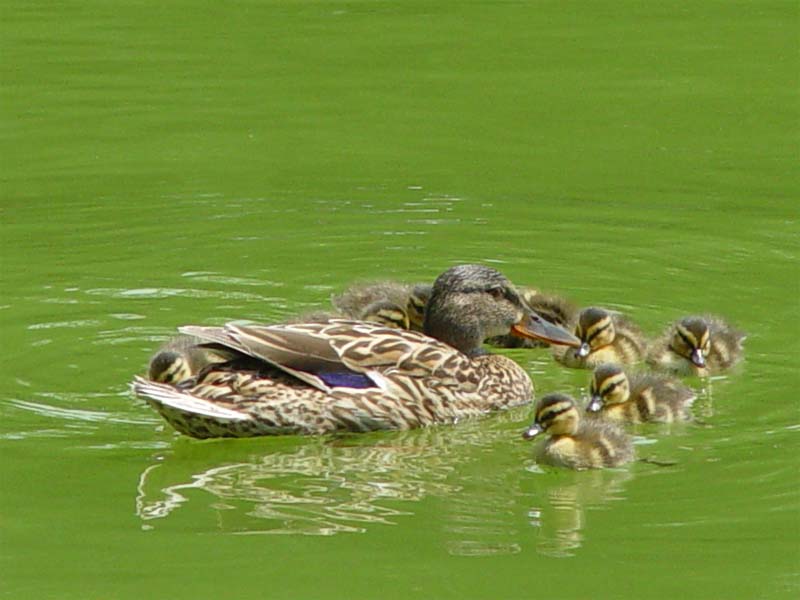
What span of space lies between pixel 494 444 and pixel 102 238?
3.10m

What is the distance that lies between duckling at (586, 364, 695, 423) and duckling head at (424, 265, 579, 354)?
2.32 ft

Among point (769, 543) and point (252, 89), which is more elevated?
point (252, 89)

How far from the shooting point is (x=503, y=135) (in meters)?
12.0

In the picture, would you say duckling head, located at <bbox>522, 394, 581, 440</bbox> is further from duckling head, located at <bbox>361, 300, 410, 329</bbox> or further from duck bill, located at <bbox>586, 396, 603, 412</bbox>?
duckling head, located at <bbox>361, 300, 410, 329</bbox>

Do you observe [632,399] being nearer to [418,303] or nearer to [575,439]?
[575,439]

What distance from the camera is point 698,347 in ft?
27.3

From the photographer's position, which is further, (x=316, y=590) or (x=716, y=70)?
(x=716, y=70)

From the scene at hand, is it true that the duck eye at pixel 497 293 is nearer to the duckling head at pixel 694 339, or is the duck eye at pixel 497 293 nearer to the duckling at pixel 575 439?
A: the duckling head at pixel 694 339

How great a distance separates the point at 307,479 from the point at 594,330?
1.81 metres

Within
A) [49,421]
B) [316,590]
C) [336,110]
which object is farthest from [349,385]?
[336,110]

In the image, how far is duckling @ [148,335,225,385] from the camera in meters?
7.82

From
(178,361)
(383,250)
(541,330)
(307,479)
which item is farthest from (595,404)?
(383,250)

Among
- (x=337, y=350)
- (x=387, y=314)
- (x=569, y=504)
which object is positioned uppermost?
(x=337, y=350)

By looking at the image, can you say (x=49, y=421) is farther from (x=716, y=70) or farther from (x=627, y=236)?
(x=716, y=70)
